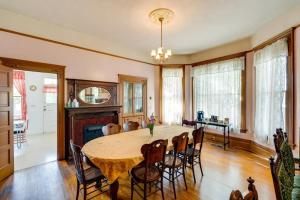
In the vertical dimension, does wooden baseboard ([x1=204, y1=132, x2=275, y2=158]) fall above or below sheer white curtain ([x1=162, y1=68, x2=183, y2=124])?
below

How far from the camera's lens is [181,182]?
9.07 feet

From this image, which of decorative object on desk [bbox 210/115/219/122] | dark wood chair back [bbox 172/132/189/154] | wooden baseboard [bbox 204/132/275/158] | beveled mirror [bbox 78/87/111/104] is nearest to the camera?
dark wood chair back [bbox 172/132/189/154]

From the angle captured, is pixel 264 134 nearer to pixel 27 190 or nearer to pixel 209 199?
pixel 209 199

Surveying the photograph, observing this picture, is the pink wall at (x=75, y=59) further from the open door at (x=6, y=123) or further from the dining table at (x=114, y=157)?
the dining table at (x=114, y=157)

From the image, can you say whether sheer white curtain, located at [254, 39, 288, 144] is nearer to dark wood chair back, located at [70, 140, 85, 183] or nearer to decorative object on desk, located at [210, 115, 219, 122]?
decorative object on desk, located at [210, 115, 219, 122]

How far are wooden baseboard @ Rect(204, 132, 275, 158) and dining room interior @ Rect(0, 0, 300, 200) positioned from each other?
3 centimetres

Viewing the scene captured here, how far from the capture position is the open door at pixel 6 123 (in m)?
2.81

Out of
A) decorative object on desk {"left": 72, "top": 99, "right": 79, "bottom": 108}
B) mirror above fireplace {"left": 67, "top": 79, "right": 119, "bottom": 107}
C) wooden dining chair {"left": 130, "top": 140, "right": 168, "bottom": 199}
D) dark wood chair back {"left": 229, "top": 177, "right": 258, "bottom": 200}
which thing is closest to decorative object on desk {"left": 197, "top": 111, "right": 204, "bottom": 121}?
mirror above fireplace {"left": 67, "top": 79, "right": 119, "bottom": 107}

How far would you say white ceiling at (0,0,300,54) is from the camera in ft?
9.12

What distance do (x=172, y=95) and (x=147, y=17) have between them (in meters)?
3.23

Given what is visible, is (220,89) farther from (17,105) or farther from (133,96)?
(17,105)

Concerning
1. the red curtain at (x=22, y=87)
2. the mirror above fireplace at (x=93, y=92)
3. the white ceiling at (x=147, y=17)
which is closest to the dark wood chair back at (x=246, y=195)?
the white ceiling at (x=147, y=17)

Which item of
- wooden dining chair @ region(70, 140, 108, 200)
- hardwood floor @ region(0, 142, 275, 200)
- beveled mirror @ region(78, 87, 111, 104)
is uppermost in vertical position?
beveled mirror @ region(78, 87, 111, 104)

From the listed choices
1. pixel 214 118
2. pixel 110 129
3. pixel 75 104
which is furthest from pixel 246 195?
A: pixel 214 118
